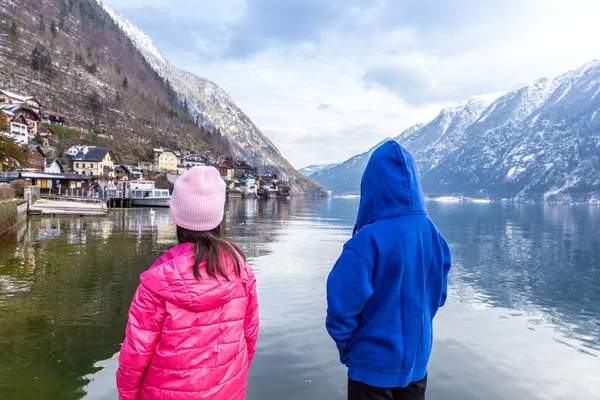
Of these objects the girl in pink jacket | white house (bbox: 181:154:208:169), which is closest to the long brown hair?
the girl in pink jacket

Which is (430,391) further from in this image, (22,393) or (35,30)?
(35,30)

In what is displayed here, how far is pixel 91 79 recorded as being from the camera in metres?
134

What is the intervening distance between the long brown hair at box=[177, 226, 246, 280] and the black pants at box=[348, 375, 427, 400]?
1.14m

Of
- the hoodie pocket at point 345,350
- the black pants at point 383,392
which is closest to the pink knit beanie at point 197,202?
the hoodie pocket at point 345,350

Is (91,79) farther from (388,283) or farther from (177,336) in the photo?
(388,283)

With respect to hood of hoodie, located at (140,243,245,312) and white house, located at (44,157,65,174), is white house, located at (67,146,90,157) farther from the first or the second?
hood of hoodie, located at (140,243,245,312)

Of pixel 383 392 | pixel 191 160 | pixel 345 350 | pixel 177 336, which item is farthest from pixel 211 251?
pixel 191 160

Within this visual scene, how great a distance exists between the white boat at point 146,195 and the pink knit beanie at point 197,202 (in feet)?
204

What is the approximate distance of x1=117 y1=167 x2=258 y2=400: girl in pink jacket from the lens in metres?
2.54

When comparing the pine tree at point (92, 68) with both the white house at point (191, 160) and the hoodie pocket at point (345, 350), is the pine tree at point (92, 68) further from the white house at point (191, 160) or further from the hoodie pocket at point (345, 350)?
the hoodie pocket at point (345, 350)

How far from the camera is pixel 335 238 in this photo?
1163 inches

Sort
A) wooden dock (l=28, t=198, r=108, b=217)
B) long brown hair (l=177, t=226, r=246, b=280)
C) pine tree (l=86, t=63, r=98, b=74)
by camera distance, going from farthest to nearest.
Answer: pine tree (l=86, t=63, r=98, b=74) < wooden dock (l=28, t=198, r=108, b=217) < long brown hair (l=177, t=226, r=246, b=280)

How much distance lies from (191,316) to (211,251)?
46 centimetres

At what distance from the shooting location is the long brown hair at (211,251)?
8.72ft
